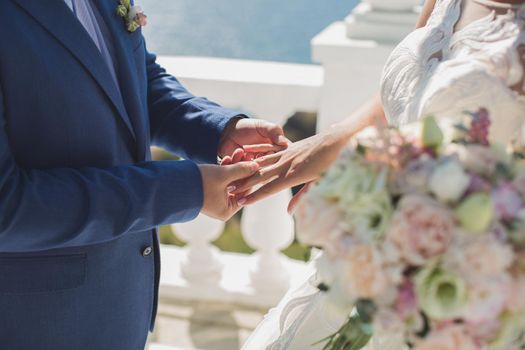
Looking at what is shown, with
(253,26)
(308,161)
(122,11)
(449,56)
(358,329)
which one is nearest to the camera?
(358,329)

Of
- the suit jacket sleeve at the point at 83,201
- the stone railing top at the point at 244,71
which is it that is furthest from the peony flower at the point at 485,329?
the stone railing top at the point at 244,71

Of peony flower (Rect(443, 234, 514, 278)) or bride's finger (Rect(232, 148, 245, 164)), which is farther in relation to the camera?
bride's finger (Rect(232, 148, 245, 164))

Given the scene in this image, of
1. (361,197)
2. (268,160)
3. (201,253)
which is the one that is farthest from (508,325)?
(201,253)

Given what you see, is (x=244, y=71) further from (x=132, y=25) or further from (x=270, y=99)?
(x=132, y=25)

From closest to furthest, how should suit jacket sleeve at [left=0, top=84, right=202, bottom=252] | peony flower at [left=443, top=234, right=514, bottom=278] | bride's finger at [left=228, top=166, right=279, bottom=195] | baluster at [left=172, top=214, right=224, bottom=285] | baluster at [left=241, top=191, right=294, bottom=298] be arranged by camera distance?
peony flower at [left=443, top=234, right=514, bottom=278], suit jacket sleeve at [left=0, top=84, right=202, bottom=252], bride's finger at [left=228, top=166, right=279, bottom=195], baluster at [left=241, top=191, right=294, bottom=298], baluster at [left=172, top=214, right=224, bottom=285]

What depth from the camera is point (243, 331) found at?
10.3ft

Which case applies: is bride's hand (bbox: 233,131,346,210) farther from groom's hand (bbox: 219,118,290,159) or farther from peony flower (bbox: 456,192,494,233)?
peony flower (bbox: 456,192,494,233)

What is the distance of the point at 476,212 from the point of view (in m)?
0.88

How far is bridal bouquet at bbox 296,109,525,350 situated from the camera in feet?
2.89

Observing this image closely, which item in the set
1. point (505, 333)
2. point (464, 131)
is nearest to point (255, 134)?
point (464, 131)

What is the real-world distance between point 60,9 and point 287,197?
1715mm

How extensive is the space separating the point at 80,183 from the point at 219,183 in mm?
319

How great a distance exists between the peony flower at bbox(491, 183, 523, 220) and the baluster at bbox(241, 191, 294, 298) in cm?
206

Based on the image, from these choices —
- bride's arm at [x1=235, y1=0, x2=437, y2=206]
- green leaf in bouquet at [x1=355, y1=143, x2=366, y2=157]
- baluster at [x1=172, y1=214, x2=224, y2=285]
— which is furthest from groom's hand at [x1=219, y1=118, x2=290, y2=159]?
baluster at [x1=172, y1=214, x2=224, y2=285]
